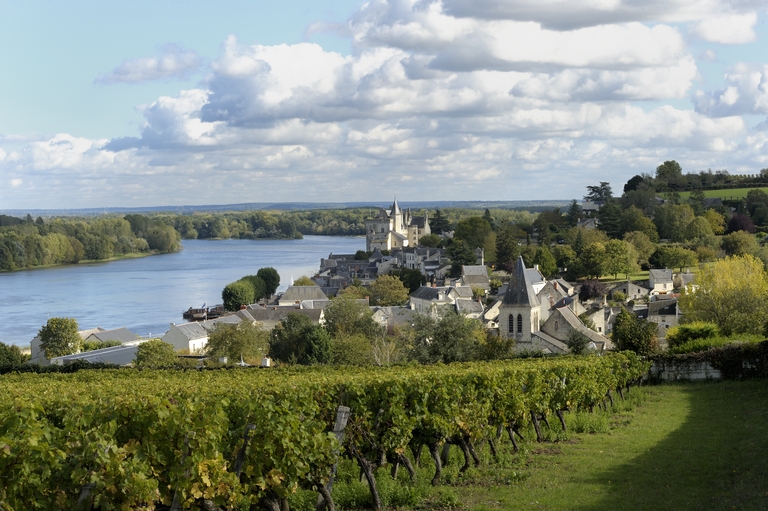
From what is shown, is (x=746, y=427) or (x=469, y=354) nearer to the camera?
(x=746, y=427)

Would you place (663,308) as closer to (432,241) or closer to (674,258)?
(674,258)

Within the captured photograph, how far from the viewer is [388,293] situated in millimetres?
80875

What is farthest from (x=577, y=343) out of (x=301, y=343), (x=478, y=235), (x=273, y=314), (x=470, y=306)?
(x=478, y=235)

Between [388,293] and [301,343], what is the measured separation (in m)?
35.6

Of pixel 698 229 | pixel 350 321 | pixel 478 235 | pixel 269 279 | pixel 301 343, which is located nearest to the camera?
pixel 301 343

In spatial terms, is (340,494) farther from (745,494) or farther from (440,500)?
(745,494)

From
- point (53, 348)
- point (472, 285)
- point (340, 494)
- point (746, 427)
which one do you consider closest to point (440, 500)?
point (340, 494)

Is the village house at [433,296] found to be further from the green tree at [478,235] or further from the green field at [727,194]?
the green field at [727,194]

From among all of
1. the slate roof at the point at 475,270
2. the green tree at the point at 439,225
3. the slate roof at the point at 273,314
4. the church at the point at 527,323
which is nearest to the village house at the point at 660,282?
the slate roof at the point at 475,270

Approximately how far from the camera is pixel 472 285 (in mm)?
86312

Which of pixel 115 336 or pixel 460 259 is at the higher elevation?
pixel 460 259

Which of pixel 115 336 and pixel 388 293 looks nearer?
pixel 115 336

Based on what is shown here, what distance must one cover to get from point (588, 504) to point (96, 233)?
155614 mm

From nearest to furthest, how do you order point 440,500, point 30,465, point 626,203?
point 30,465 → point 440,500 → point 626,203
